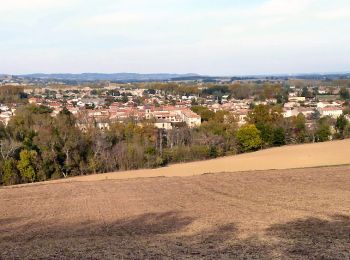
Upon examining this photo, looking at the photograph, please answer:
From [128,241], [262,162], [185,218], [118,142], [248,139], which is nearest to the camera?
[128,241]

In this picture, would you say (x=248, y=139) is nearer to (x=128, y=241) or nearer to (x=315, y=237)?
(x=315, y=237)

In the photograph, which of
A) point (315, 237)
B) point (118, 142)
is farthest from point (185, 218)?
point (118, 142)

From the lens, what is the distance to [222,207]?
19500 millimetres

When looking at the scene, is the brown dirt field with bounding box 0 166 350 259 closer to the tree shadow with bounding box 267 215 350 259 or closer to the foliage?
the tree shadow with bounding box 267 215 350 259

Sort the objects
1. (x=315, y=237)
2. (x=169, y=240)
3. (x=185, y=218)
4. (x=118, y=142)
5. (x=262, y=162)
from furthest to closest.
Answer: (x=118, y=142)
(x=262, y=162)
(x=185, y=218)
(x=169, y=240)
(x=315, y=237)

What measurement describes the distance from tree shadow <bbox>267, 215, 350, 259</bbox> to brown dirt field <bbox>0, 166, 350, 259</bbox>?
0.07ft

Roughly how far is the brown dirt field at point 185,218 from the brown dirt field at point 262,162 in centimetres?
704

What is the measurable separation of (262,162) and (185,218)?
84.6ft

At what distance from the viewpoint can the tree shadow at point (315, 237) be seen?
10531 mm

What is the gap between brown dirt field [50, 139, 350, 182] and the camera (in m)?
38.0

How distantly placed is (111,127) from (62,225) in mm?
33214

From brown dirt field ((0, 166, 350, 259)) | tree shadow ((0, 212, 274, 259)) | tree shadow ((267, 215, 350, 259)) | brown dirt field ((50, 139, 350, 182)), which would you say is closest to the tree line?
brown dirt field ((50, 139, 350, 182))

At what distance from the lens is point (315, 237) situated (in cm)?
1249

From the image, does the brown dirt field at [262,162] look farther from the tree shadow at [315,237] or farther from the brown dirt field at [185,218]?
the tree shadow at [315,237]
